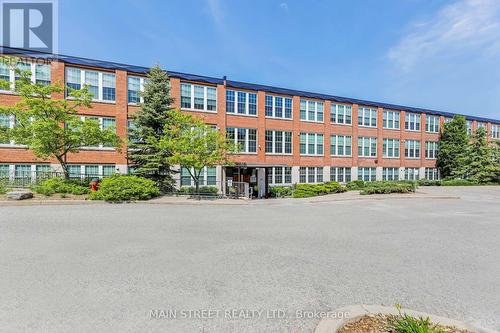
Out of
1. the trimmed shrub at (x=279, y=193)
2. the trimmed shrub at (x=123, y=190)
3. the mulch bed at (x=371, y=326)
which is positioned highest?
the trimmed shrub at (x=123, y=190)

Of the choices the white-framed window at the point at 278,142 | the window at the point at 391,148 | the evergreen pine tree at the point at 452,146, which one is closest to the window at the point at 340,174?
the white-framed window at the point at 278,142

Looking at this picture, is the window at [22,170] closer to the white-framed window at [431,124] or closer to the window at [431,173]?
the window at [431,173]

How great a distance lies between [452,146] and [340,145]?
66.2 ft

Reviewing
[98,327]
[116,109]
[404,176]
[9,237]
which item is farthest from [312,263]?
[404,176]

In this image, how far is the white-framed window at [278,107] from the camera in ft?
98.4

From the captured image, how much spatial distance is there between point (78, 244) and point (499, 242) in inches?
489

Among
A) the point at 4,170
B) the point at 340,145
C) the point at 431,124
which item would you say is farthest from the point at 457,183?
the point at 4,170

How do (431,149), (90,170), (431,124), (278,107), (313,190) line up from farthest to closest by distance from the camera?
(431,124) < (431,149) < (278,107) < (90,170) < (313,190)

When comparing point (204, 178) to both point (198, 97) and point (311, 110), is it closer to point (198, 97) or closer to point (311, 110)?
point (198, 97)

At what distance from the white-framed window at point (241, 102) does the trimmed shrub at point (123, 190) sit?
14.7m

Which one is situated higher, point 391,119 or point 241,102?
point 241,102

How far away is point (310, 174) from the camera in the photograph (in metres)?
31.9

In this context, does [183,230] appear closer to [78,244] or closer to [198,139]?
[78,244]

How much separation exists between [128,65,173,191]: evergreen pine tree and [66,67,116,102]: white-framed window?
5603 millimetres
